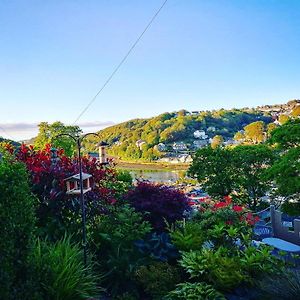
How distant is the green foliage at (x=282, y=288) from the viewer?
372 cm

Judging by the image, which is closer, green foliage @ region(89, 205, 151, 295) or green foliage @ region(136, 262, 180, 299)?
green foliage @ region(136, 262, 180, 299)

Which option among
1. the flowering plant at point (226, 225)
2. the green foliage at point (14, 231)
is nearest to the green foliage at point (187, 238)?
the flowering plant at point (226, 225)

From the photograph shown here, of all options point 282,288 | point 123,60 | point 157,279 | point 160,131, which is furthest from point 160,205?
point 160,131

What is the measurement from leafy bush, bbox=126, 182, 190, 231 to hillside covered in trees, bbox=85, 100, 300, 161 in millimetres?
66117

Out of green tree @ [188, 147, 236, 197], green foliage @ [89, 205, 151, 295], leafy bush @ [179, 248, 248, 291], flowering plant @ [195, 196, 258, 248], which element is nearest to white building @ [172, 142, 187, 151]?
green tree @ [188, 147, 236, 197]

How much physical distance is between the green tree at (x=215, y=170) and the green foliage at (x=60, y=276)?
11.5 metres

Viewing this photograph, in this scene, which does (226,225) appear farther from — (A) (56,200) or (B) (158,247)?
(A) (56,200)

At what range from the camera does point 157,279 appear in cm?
431

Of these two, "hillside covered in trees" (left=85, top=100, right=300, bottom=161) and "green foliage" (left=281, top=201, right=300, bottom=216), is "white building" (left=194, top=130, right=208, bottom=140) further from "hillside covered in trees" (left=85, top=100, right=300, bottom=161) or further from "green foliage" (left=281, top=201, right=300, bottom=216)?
"green foliage" (left=281, top=201, right=300, bottom=216)

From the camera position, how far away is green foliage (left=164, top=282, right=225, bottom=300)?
12.6 feet

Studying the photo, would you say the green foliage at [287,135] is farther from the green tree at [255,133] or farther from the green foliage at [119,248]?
the green tree at [255,133]

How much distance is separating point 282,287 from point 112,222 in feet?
8.77

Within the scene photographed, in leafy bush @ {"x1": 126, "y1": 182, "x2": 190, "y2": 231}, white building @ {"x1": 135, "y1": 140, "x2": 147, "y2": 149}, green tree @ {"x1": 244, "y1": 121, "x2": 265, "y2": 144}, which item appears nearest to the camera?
leafy bush @ {"x1": 126, "y1": 182, "x2": 190, "y2": 231}

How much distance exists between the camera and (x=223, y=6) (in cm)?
605
